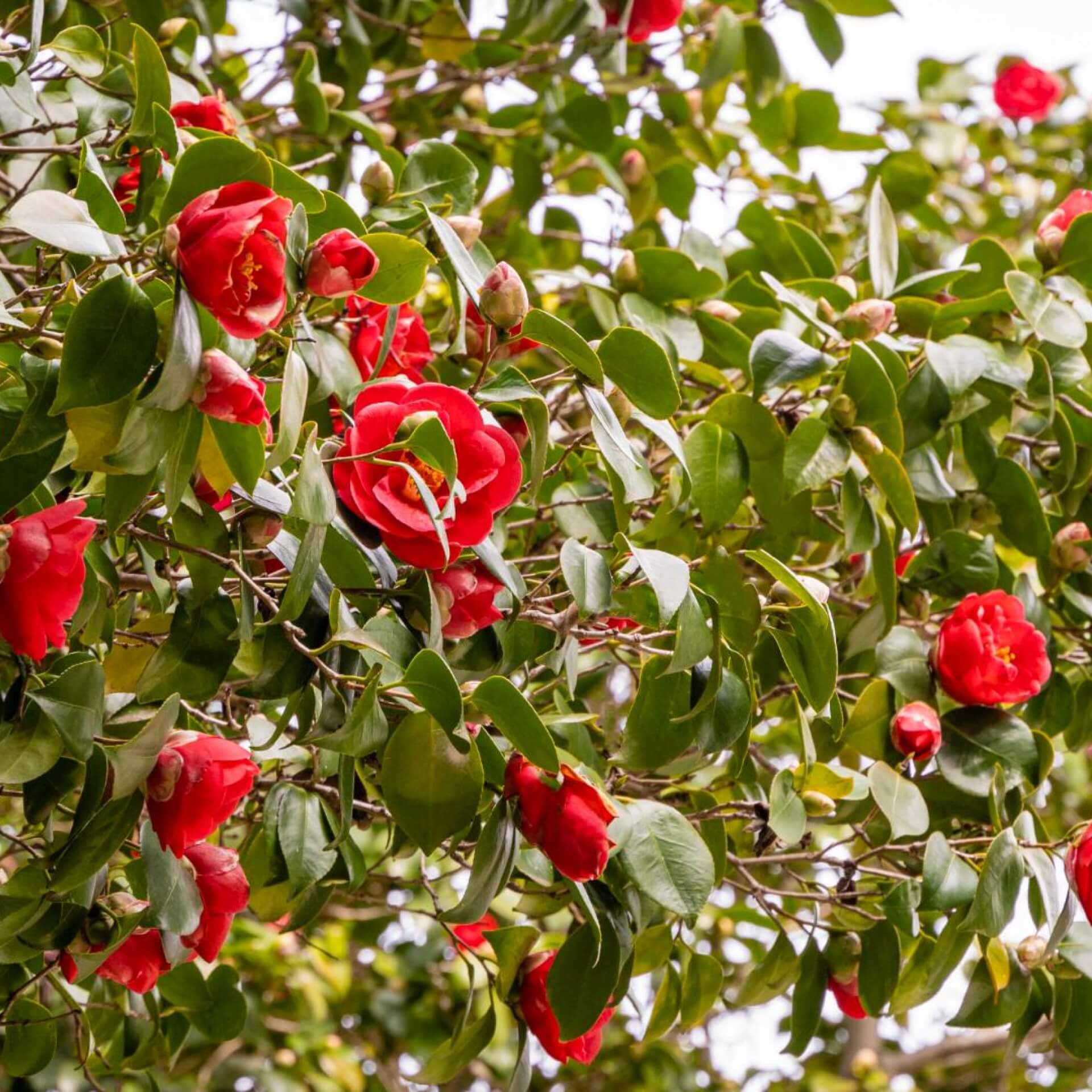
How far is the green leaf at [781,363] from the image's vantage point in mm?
997

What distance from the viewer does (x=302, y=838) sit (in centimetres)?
90

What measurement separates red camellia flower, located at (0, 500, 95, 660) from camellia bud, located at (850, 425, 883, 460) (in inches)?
22.3

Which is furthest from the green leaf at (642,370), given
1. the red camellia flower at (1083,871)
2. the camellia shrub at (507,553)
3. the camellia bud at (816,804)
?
the red camellia flower at (1083,871)

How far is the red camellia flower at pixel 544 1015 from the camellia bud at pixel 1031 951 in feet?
1.09

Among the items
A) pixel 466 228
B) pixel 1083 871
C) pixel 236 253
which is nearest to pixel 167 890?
pixel 236 253

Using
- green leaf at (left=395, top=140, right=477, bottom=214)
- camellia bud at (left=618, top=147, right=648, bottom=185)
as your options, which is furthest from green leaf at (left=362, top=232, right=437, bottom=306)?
camellia bud at (left=618, top=147, right=648, bottom=185)

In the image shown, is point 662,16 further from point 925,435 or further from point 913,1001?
point 913,1001

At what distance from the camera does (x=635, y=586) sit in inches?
35.7

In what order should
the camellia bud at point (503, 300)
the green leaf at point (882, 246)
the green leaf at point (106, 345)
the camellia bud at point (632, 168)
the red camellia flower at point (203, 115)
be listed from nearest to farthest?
1. the green leaf at point (106, 345)
2. the camellia bud at point (503, 300)
3. the red camellia flower at point (203, 115)
4. the green leaf at point (882, 246)
5. the camellia bud at point (632, 168)

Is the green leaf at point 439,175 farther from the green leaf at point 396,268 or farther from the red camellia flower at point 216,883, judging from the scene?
the red camellia flower at point 216,883

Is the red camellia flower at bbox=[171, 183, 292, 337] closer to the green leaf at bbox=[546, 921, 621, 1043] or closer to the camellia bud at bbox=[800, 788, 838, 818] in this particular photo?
the green leaf at bbox=[546, 921, 621, 1043]

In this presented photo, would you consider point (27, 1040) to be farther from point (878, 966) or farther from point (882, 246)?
point (882, 246)

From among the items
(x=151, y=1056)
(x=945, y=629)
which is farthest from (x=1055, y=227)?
(x=151, y=1056)

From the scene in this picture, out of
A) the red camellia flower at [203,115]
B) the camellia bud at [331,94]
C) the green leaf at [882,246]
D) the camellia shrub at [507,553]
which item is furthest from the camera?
the camellia bud at [331,94]
